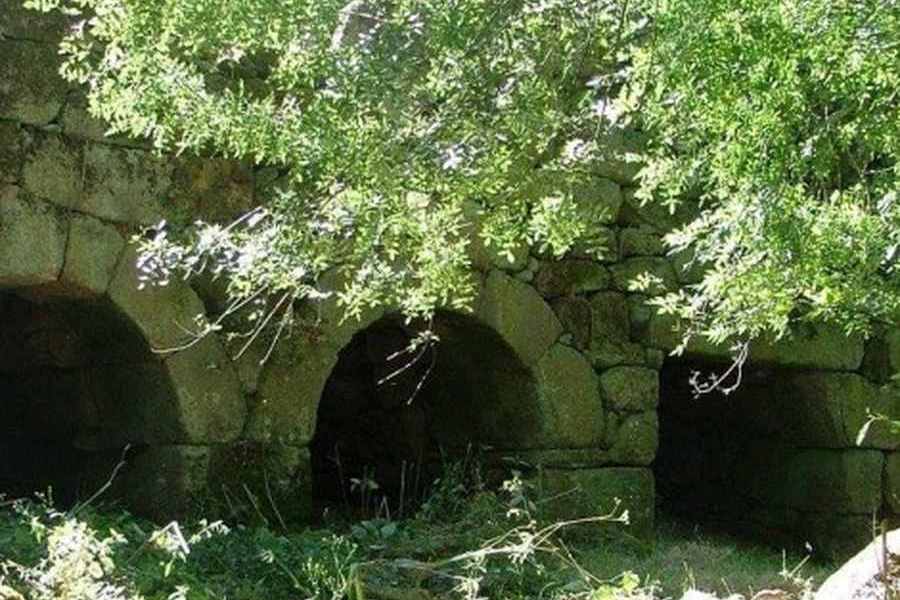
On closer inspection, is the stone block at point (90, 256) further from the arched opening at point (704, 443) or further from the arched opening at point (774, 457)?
the arched opening at point (704, 443)

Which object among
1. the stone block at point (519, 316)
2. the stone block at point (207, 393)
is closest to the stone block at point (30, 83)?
→ the stone block at point (207, 393)

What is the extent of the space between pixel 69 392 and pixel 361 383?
1.81 metres

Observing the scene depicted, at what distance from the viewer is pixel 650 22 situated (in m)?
4.49

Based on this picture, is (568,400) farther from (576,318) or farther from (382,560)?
(382,560)

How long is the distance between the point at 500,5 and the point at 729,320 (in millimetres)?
1332

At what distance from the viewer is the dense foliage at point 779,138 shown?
388 centimetres

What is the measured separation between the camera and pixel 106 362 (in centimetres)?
585

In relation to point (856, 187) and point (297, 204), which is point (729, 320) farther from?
point (297, 204)

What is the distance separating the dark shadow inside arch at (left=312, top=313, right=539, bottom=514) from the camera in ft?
21.9

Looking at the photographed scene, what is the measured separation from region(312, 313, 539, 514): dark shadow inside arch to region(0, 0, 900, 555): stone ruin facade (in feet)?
0.04

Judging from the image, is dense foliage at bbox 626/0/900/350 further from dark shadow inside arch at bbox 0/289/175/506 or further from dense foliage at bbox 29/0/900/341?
dark shadow inside arch at bbox 0/289/175/506

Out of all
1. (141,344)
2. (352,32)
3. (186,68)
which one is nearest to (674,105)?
(352,32)

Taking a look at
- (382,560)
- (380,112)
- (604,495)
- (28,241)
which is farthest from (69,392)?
(380,112)

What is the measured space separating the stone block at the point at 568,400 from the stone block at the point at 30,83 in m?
2.36
